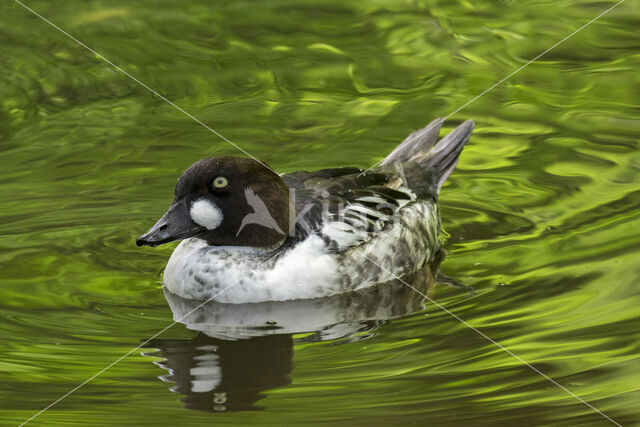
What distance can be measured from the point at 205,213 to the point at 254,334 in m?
1.04

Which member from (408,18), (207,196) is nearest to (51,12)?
(408,18)

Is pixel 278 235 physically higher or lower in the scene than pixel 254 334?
higher

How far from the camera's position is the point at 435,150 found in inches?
366

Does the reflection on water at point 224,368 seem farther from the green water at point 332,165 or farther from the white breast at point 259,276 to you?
the white breast at point 259,276

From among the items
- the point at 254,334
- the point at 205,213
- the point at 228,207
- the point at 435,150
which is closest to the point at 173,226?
the point at 205,213

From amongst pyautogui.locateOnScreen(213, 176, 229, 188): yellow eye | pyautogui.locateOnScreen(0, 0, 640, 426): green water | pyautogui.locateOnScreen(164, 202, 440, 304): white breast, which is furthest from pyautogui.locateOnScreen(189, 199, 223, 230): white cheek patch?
pyautogui.locateOnScreen(0, 0, 640, 426): green water

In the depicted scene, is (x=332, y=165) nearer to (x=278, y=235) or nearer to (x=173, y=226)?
(x=278, y=235)

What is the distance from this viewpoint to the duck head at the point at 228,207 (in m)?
7.54

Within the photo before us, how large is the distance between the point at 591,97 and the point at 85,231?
541 cm

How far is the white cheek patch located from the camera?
759 cm

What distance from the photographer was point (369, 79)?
39.0 ft

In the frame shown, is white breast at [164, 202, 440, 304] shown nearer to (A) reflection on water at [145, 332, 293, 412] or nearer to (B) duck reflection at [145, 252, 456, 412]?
(B) duck reflection at [145, 252, 456, 412]

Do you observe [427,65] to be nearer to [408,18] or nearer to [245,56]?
[408,18]

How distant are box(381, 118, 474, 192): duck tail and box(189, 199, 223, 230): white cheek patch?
6.78 ft
